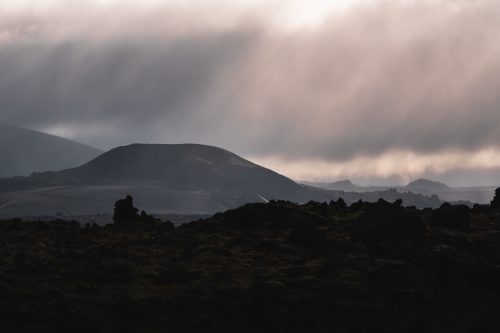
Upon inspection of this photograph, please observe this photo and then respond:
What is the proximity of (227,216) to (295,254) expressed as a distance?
68.2 feet

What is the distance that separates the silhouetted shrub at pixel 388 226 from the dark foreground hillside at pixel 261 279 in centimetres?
10

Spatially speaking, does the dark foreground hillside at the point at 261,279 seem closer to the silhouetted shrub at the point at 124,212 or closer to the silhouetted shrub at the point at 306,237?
the silhouetted shrub at the point at 306,237

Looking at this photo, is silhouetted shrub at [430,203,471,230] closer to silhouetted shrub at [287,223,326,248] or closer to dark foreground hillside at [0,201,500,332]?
dark foreground hillside at [0,201,500,332]

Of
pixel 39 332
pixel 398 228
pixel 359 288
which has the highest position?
pixel 398 228

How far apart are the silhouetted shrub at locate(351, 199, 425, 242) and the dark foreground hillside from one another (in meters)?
0.10

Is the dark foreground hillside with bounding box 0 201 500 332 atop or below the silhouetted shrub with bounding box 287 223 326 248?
below

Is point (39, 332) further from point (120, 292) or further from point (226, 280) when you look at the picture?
point (226, 280)

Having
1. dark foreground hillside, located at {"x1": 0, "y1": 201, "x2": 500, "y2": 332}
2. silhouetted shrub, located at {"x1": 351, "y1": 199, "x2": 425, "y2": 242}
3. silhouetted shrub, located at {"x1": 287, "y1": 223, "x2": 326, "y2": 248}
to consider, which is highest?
silhouetted shrub, located at {"x1": 351, "y1": 199, "x2": 425, "y2": 242}

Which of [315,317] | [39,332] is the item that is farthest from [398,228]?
[39,332]

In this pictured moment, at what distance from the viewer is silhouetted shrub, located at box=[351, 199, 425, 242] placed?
5522 cm

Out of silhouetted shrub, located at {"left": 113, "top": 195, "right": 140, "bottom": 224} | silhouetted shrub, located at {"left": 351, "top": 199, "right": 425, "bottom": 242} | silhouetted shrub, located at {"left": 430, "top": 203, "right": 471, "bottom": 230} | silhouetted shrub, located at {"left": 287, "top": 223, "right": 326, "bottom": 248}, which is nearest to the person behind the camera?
silhouetted shrub, located at {"left": 351, "top": 199, "right": 425, "bottom": 242}

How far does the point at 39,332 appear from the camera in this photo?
1437 inches

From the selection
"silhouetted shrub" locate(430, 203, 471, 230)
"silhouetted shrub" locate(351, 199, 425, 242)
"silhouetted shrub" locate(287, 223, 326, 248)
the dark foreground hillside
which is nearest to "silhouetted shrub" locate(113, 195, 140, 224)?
the dark foreground hillside

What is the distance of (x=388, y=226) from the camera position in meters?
55.5
